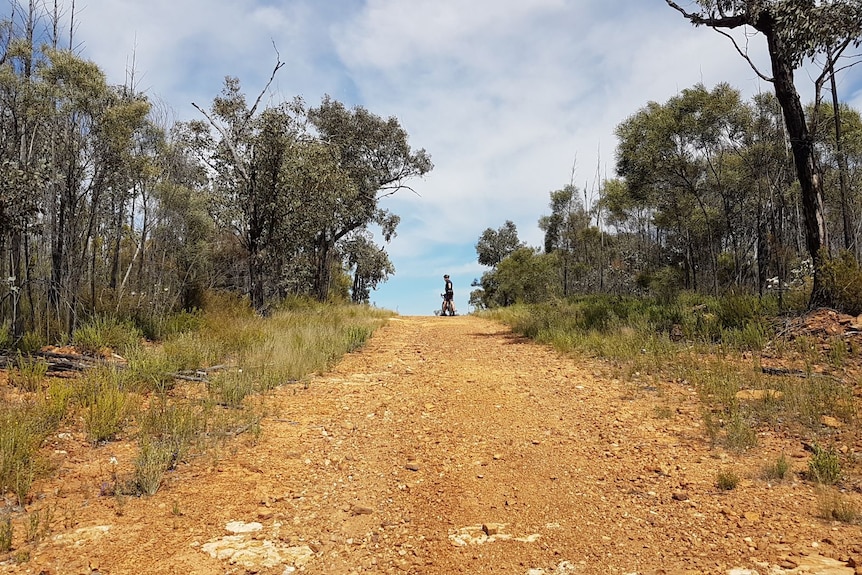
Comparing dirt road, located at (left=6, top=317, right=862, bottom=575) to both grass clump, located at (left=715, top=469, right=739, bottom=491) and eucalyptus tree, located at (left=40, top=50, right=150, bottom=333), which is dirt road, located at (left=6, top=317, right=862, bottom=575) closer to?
grass clump, located at (left=715, top=469, right=739, bottom=491)

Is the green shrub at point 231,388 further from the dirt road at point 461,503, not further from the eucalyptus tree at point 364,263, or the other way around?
the eucalyptus tree at point 364,263

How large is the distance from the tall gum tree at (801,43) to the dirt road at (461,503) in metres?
5.21

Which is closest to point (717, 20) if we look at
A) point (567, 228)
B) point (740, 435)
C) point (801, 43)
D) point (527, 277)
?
point (801, 43)

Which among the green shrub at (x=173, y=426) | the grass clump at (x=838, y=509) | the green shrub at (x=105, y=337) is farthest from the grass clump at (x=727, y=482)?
the green shrub at (x=105, y=337)

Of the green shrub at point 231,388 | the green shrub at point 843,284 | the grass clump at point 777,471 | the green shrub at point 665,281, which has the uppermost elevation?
the green shrub at point 665,281

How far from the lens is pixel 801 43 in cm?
742

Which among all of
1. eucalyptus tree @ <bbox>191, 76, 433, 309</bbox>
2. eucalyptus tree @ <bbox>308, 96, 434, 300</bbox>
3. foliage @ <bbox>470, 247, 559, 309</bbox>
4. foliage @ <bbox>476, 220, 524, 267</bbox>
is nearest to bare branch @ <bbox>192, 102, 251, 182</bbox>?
eucalyptus tree @ <bbox>191, 76, 433, 309</bbox>

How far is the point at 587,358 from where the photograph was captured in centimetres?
808

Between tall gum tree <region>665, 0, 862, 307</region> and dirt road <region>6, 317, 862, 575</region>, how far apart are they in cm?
521

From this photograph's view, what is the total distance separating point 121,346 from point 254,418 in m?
4.35

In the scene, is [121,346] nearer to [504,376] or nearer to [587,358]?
[504,376]

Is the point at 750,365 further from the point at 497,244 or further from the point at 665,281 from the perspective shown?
the point at 497,244

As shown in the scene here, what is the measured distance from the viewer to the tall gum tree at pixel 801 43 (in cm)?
696

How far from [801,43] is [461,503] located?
342 inches
